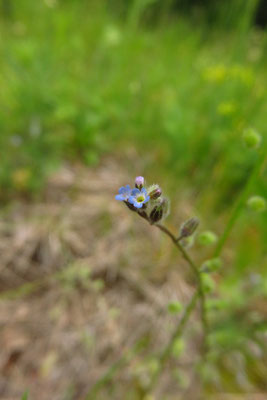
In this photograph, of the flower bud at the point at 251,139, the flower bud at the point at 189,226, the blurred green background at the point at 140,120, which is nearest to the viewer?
the flower bud at the point at 189,226

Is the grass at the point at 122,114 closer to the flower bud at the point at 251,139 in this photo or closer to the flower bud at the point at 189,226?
the flower bud at the point at 251,139

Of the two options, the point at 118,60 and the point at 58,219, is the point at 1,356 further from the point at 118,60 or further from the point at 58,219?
the point at 118,60

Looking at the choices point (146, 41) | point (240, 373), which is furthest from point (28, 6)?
point (240, 373)

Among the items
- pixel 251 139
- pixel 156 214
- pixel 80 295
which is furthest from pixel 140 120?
pixel 156 214

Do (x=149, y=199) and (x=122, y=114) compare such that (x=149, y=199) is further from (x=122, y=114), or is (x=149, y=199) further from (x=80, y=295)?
(x=122, y=114)

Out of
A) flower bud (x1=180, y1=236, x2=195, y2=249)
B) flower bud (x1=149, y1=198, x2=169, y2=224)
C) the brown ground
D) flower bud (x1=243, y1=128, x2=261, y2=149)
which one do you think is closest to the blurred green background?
the brown ground

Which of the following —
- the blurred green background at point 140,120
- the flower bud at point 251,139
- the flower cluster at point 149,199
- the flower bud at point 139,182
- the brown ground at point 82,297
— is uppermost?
the blurred green background at point 140,120

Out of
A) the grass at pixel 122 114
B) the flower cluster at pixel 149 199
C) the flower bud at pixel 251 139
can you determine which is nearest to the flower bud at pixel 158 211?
the flower cluster at pixel 149 199
